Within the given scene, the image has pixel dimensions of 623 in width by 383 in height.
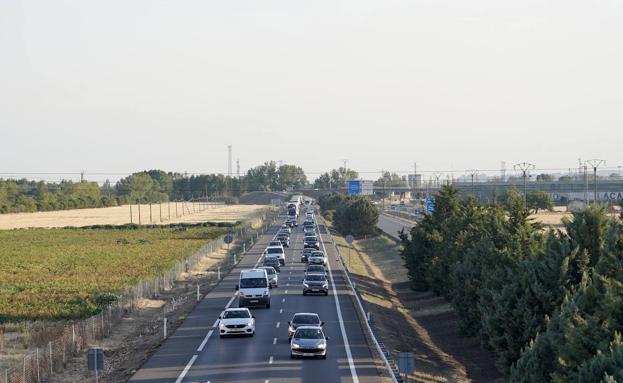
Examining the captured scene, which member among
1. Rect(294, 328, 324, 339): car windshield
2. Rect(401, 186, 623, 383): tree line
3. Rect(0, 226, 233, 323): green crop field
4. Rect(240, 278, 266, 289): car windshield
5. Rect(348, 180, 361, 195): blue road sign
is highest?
Rect(348, 180, 361, 195): blue road sign

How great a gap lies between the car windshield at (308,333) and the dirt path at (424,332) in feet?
12.0

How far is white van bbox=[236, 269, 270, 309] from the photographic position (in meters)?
50.1

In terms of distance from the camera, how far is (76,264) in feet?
287

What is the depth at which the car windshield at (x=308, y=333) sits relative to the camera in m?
34.9

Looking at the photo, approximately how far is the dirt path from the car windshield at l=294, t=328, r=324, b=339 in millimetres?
3653

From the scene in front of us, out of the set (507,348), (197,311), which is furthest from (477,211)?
(507,348)

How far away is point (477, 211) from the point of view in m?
55.9

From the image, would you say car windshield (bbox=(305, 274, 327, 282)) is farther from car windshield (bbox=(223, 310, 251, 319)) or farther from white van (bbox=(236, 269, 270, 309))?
car windshield (bbox=(223, 310, 251, 319))

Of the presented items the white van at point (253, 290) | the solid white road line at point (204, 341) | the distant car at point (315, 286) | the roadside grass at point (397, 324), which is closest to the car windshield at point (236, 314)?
the solid white road line at point (204, 341)

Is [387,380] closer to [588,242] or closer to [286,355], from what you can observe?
[286,355]

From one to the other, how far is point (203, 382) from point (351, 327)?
14.7 meters

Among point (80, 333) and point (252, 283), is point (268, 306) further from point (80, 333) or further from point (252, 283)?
point (80, 333)

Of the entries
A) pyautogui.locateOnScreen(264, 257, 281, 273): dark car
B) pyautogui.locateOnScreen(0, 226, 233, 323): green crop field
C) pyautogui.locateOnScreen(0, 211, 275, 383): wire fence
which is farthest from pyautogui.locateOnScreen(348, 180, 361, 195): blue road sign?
pyautogui.locateOnScreen(264, 257, 281, 273): dark car

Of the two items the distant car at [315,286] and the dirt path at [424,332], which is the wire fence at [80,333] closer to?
the distant car at [315,286]
